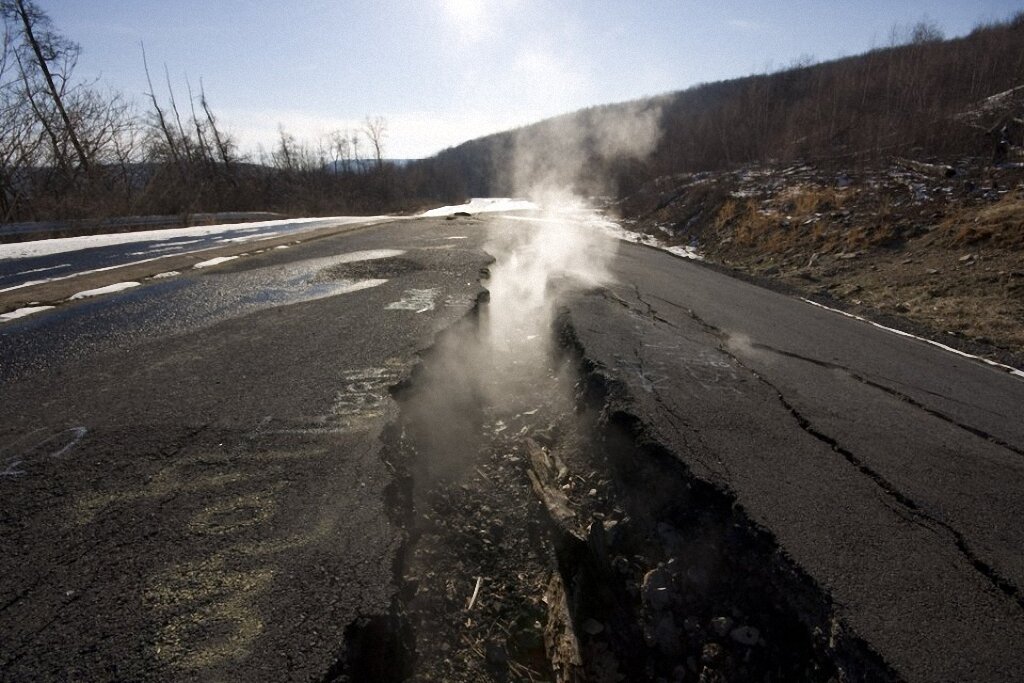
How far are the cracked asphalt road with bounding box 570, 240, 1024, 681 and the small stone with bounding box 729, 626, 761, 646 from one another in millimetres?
298

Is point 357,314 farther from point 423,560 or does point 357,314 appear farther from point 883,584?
point 883,584

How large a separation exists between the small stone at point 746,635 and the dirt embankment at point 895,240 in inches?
236

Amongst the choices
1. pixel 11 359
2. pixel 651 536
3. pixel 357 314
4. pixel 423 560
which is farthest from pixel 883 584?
pixel 11 359

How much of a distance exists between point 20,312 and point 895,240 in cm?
1350

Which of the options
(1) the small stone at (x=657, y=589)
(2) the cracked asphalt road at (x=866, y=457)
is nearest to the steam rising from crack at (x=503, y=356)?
(2) the cracked asphalt road at (x=866, y=457)

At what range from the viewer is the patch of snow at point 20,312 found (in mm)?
4281

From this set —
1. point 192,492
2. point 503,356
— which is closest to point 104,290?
point 503,356

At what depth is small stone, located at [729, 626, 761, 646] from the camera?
185 centimetres

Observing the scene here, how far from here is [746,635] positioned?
→ 73.6 inches

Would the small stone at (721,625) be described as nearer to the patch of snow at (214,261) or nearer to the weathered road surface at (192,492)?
the weathered road surface at (192,492)

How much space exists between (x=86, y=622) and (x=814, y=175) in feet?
68.6

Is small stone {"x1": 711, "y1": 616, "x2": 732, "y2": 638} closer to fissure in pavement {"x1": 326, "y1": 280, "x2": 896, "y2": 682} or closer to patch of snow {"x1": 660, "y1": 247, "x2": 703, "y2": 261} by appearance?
fissure in pavement {"x1": 326, "y1": 280, "x2": 896, "y2": 682}

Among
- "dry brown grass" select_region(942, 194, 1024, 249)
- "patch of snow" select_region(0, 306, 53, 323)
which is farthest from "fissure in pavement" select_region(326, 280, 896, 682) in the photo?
"dry brown grass" select_region(942, 194, 1024, 249)

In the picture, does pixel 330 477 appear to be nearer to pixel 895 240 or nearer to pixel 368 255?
pixel 368 255
